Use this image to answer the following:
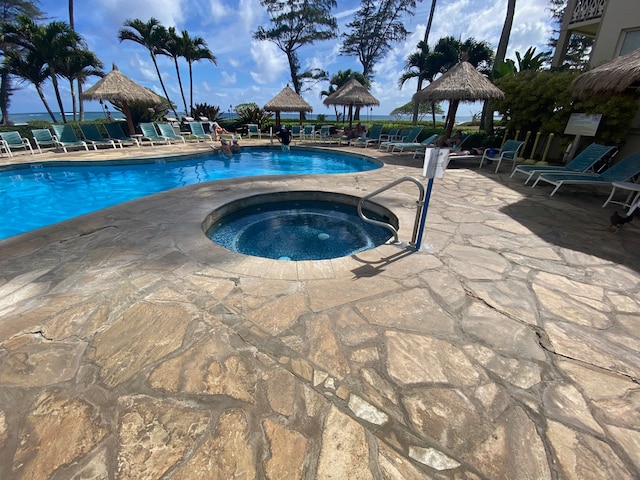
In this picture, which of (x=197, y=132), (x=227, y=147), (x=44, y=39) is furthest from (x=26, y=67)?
(x=227, y=147)

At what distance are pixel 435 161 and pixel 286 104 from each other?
643 inches

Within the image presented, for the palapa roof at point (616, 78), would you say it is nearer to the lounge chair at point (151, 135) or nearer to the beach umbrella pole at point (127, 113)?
the lounge chair at point (151, 135)

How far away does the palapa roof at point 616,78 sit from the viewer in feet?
16.4

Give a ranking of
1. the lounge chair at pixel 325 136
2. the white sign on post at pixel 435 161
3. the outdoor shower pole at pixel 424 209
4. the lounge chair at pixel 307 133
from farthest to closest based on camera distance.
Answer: the lounge chair at pixel 307 133
the lounge chair at pixel 325 136
the outdoor shower pole at pixel 424 209
the white sign on post at pixel 435 161

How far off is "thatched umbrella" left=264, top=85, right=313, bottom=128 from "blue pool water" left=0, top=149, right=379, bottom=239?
4.32 m

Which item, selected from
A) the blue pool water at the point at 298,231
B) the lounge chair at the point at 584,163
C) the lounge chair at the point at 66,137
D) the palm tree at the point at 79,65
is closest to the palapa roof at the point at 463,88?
the lounge chair at the point at 584,163

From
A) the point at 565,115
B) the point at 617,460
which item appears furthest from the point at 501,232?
the point at 565,115

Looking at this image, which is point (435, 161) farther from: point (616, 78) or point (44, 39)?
point (44, 39)

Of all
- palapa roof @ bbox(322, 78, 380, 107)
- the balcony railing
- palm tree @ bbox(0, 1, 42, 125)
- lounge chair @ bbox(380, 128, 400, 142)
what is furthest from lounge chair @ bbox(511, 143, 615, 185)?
palm tree @ bbox(0, 1, 42, 125)

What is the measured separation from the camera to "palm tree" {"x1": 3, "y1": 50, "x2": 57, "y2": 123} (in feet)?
48.5

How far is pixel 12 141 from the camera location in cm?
1173

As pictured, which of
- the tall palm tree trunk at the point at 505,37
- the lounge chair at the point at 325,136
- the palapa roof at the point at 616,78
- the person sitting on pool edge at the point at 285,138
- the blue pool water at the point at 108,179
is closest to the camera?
the palapa roof at the point at 616,78

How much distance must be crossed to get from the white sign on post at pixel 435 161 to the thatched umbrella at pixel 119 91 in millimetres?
15670

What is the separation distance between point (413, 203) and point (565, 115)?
8.13m
